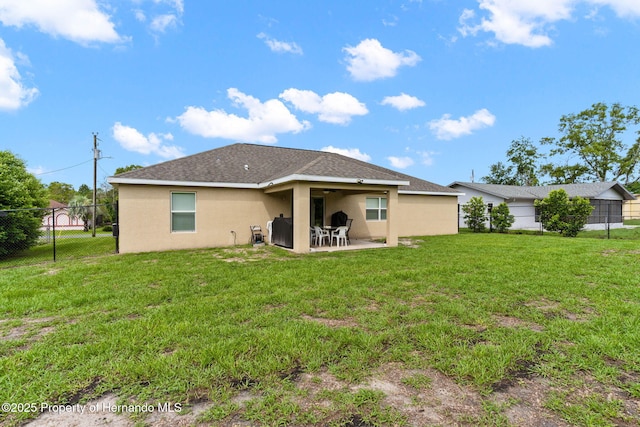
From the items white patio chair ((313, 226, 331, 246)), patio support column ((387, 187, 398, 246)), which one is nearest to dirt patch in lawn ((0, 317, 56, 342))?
white patio chair ((313, 226, 331, 246))

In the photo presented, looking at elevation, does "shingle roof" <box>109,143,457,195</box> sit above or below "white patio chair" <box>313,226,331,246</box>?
above

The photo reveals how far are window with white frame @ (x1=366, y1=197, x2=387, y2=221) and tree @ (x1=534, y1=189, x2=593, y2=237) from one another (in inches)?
356

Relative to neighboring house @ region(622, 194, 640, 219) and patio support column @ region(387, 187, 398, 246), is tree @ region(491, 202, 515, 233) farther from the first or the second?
neighboring house @ region(622, 194, 640, 219)

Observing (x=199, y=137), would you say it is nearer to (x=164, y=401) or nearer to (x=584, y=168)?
(x=164, y=401)

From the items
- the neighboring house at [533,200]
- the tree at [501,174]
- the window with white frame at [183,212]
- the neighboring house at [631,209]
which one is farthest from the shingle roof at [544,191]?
the window with white frame at [183,212]

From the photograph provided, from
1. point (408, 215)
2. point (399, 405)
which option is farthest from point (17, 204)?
point (408, 215)

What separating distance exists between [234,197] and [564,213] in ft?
53.8

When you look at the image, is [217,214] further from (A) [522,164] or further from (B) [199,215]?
(A) [522,164]

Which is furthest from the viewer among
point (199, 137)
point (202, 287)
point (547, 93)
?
point (199, 137)

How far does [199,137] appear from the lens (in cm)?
2148

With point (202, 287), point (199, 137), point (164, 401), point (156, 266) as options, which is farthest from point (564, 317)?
point (199, 137)

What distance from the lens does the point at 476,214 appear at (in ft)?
57.8

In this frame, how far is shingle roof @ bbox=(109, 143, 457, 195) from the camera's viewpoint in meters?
9.78

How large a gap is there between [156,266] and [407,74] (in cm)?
1434
